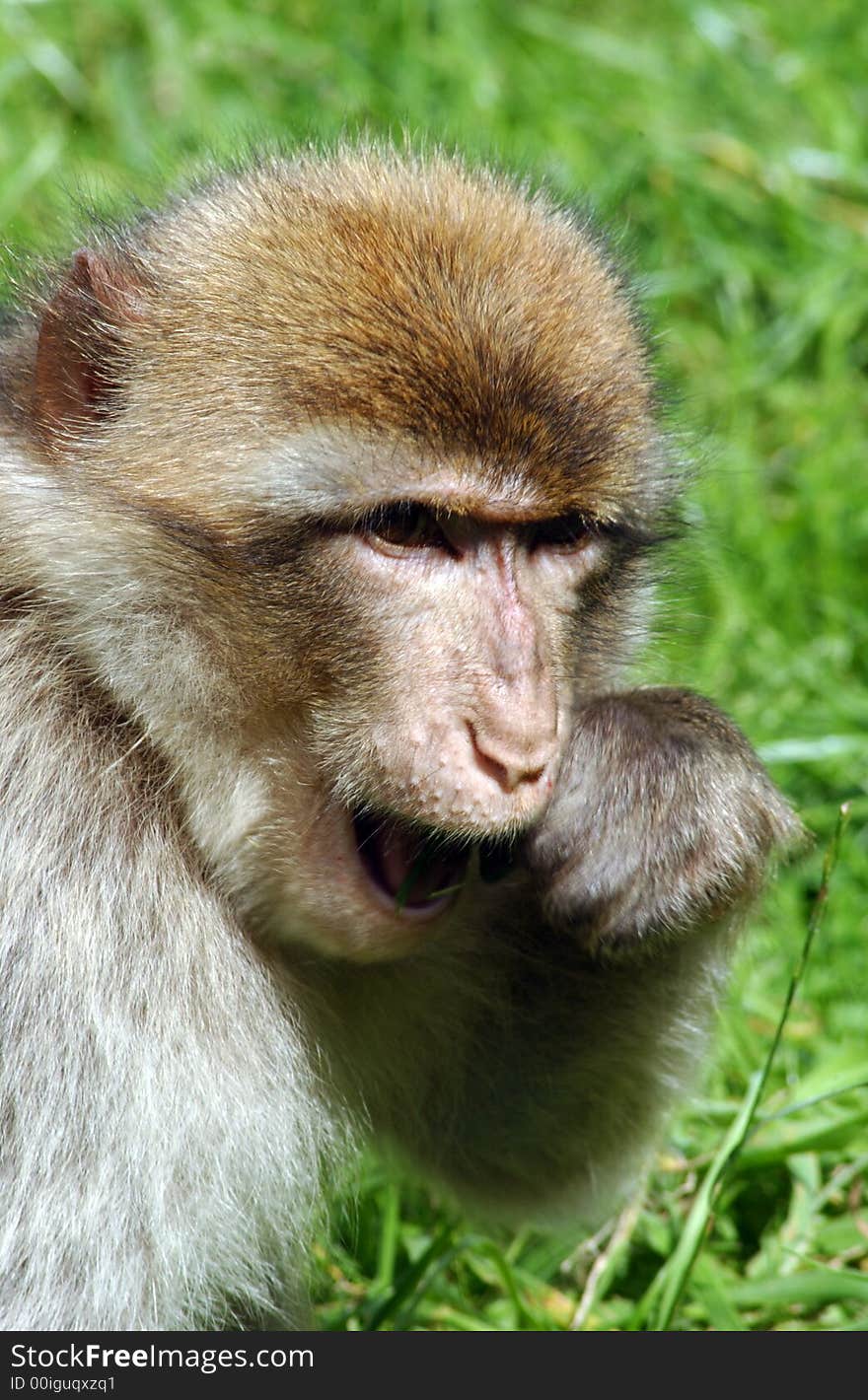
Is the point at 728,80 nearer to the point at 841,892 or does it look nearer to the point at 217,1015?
the point at 841,892

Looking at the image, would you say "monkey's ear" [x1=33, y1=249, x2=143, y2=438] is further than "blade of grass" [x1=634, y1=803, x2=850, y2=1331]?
No

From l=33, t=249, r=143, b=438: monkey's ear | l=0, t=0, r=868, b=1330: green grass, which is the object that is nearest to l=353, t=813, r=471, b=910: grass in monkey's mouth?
l=33, t=249, r=143, b=438: monkey's ear

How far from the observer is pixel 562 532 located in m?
3.12

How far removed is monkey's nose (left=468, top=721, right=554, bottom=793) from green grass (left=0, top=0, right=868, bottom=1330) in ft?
5.93

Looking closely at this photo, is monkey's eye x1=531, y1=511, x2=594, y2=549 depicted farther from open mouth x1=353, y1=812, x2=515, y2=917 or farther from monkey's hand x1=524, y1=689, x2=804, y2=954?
open mouth x1=353, y1=812, x2=515, y2=917

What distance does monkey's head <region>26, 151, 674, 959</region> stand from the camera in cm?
284

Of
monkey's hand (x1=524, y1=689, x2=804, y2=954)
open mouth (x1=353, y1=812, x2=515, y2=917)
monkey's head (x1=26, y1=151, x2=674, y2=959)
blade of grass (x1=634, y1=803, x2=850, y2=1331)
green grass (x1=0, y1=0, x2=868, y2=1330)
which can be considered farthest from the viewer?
green grass (x1=0, y1=0, x2=868, y2=1330)

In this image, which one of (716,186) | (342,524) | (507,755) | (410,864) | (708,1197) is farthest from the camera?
(716,186)

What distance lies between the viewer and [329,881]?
2980 mm

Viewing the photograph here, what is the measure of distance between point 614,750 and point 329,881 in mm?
548

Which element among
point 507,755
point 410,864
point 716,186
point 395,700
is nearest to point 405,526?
point 395,700

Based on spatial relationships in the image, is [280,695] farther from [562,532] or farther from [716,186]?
[716,186]

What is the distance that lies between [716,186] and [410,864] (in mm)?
4014

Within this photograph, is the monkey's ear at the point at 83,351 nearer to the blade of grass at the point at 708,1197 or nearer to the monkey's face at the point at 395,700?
the monkey's face at the point at 395,700
